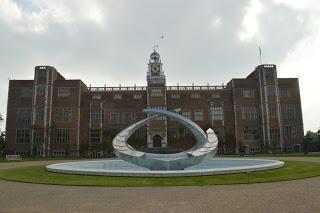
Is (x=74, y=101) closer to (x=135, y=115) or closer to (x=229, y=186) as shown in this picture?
(x=135, y=115)

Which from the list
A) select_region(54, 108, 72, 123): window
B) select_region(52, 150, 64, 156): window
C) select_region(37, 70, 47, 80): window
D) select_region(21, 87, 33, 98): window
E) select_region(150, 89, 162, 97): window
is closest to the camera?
select_region(52, 150, 64, 156): window

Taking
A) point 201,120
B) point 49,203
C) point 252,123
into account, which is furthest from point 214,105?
point 49,203

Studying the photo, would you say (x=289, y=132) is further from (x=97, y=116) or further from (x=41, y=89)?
(x=41, y=89)

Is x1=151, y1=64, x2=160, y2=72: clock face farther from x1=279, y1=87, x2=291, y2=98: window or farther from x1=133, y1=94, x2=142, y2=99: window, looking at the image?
x1=279, y1=87, x2=291, y2=98: window

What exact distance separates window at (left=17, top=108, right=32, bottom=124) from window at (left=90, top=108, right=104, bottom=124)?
11.9 metres

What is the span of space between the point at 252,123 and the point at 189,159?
155 feet

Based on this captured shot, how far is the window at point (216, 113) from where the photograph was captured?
65.6 metres

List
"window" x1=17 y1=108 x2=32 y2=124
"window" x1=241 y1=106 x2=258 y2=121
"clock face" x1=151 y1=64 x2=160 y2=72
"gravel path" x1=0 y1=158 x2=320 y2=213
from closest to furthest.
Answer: "gravel path" x1=0 y1=158 x2=320 y2=213
"window" x1=17 y1=108 x2=32 y2=124
"window" x1=241 y1=106 x2=258 y2=121
"clock face" x1=151 y1=64 x2=160 y2=72

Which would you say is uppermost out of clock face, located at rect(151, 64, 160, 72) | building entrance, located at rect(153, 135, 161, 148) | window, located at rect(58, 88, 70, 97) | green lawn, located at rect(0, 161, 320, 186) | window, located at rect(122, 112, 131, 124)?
clock face, located at rect(151, 64, 160, 72)

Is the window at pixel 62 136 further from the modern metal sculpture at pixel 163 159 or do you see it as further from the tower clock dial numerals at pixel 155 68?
the modern metal sculpture at pixel 163 159

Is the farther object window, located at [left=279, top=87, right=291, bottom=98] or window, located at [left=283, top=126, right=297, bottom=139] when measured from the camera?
window, located at [left=279, top=87, right=291, bottom=98]

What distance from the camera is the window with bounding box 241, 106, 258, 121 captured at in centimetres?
6531

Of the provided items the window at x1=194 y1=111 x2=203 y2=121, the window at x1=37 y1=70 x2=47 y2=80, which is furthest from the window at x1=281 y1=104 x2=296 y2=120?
the window at x1=37 y1=70 x2=47 y2=80

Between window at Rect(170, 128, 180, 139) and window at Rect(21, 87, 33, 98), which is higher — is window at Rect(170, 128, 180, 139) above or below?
below
